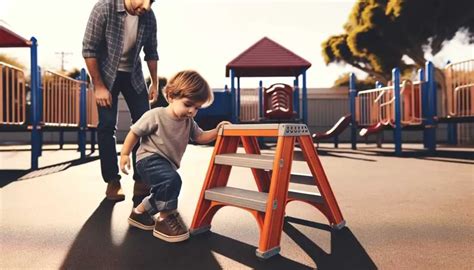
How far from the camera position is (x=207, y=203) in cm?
183

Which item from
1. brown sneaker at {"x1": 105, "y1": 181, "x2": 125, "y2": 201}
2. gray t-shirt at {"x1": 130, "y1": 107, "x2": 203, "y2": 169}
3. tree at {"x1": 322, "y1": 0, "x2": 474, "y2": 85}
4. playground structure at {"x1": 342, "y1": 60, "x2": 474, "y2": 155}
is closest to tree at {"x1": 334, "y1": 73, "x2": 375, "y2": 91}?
tree at {"x1": 322, "y1": 0, "x2": 474, "y2": 85}

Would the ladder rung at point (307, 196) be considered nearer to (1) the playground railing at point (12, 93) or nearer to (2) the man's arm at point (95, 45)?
(2) the man's arm at point (95, 45)

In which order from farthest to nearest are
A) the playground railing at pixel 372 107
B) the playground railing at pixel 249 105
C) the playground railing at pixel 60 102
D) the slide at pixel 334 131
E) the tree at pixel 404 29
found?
the tree at pixel 404 29
the playground railing at pixel 249 105
the playground railing at pixel 372 107
the slide at pixel 334 131
the playground railing at pixel 60 102

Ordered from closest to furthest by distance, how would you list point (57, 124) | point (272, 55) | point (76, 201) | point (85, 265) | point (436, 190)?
point (85, 265), point (76, 201), point (436, 190), point (57, 124), point (272, 55)

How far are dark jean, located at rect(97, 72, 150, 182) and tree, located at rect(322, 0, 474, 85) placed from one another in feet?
47.4

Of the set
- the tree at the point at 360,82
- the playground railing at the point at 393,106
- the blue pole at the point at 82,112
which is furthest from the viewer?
the tree at the point at 360,82

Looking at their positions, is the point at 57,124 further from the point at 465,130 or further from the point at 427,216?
the point at 465,130

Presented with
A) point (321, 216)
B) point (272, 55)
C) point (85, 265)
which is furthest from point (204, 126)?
point (85, 265)

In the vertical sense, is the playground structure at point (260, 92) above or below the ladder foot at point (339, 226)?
above

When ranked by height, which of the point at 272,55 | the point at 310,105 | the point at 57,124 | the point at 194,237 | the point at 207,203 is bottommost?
the point at 194,237

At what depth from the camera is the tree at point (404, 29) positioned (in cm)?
1492

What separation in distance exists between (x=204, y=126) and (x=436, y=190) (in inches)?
344

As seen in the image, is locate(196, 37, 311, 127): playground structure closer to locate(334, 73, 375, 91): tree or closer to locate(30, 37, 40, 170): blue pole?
locate(30, 37, 40, 170): blue pole

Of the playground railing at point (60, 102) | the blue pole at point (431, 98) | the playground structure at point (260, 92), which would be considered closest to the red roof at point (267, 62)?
the playground structure at point (260, 92)
